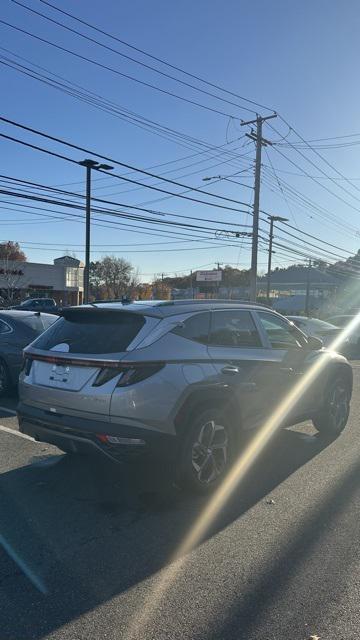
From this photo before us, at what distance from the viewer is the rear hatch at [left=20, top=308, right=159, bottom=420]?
13.9 ft

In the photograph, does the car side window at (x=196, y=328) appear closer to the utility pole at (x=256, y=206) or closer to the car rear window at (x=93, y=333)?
the car rear window at (x=93, y=333)

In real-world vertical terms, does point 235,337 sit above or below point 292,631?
above

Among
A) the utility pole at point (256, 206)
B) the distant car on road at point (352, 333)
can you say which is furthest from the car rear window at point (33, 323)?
the utility pole at point (256, 206)

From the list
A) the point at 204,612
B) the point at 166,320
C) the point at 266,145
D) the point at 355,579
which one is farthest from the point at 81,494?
the point at 266,145

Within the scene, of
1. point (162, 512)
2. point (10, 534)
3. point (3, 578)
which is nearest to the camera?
point (3, 578)

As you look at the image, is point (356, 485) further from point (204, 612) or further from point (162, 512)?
point (204, 612)

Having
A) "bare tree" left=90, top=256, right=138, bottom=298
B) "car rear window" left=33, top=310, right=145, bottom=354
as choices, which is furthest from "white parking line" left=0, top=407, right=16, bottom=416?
"bare tree" left=90, top=256, right=138, bottom=298

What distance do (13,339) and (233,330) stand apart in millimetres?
4917

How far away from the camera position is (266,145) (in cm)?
2722

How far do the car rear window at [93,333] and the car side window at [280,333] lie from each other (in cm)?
179

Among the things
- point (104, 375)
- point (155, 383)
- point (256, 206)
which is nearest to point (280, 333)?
point (155, 383)

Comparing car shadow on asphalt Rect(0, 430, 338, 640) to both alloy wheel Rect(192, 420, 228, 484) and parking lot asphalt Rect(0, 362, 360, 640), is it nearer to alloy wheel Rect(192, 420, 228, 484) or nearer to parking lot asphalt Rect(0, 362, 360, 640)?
parking lot asphalt Rect(0, 362, 360, 640)

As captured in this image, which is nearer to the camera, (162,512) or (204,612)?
(204,612)

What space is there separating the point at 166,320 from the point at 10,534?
205 cm
